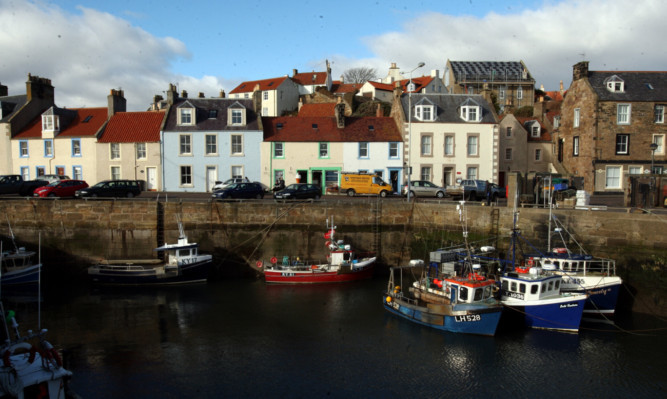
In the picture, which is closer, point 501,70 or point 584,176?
point 584,176

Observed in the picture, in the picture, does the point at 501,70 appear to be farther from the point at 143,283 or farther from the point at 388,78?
the point at 143,283

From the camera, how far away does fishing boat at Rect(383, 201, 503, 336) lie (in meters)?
19.2

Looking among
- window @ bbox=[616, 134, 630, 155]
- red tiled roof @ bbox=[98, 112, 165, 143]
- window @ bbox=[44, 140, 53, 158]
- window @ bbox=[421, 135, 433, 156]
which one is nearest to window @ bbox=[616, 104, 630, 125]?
window @ bbox=[616, 134, 630, 155]

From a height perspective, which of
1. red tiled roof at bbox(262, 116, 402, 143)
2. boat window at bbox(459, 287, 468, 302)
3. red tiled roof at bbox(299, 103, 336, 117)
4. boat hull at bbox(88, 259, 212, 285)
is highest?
red tiled roof at bbox(299, 103, 336, 117)

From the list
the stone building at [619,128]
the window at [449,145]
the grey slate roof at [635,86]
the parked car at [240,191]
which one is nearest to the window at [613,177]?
the stone building at [619,128]

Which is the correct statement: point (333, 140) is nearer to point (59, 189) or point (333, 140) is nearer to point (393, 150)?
point (393, 150)

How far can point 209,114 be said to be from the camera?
139ft

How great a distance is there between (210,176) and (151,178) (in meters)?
4.97

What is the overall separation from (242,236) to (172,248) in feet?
13.9

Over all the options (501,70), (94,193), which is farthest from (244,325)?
(501,70)

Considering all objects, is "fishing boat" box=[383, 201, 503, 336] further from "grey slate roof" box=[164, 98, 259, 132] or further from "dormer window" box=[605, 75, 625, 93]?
"dormer window" box=[605, 75, 625, 93]

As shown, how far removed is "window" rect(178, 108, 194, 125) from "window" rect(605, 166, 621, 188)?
1315 inches

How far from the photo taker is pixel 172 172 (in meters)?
40.8

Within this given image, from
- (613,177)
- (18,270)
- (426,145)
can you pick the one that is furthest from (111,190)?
(613,177)
